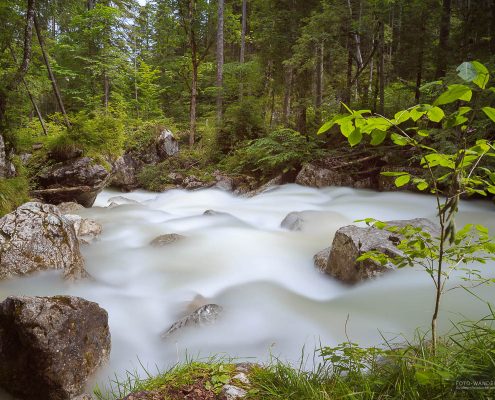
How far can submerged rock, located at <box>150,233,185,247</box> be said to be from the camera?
657 centimetres

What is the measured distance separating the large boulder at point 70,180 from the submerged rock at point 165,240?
395 cm

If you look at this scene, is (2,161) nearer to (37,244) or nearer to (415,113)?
(37,244)

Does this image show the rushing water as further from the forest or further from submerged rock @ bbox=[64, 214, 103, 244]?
submerged rock @ bbox=[64, 214, 103, 244]

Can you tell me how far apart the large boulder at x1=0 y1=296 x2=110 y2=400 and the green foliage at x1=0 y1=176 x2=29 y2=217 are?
421 centimetres

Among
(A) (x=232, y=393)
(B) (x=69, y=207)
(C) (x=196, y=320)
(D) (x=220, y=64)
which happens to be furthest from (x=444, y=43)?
(B) (x=69, y=207)

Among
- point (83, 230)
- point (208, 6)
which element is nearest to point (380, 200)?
point (83, 230)

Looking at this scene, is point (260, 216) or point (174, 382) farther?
point (260, 216)

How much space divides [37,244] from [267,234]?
4119 mm

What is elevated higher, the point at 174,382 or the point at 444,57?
the point at 444,57

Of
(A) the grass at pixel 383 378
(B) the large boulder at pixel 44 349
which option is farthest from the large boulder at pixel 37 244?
(A) the grass at pixel 383 378

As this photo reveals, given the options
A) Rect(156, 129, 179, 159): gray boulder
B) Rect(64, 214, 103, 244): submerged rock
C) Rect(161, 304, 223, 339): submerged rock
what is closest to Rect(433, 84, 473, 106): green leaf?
Rect(161, 304, 223, 339): submerged rock

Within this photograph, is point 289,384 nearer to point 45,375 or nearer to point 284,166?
point 45,375

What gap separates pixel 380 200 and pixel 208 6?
452 inches

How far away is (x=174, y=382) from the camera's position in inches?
82.3
